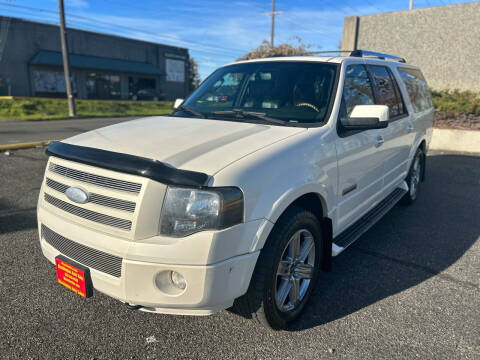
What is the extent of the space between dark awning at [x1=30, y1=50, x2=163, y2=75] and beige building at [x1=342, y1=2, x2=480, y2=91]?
28929mm

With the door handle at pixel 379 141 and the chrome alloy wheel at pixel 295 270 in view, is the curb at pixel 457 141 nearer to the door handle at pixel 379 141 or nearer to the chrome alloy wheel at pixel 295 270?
the door handle at pixel 379 141

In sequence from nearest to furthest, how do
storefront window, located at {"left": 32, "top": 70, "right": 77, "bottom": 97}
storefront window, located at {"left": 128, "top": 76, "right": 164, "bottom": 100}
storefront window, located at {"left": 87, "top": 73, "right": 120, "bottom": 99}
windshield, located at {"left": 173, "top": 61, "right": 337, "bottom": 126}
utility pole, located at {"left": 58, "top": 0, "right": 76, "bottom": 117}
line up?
windshield, located at {"left": 173, "top": 61, "right": 337, "bottom": 126} → utility pole, located at {"left": 58, "top": 0, "right": 76, "bottom": 117} → storefront window, located at {"left": 32, "top": 70, "right": 77, "bottom": 97} → storefront window, located at {"left": 87, "top": 73, "right": 120, "bottom": 99} → storefront window, located at {"left": 128, "top": 76, "right": 164, "bottom": 100}

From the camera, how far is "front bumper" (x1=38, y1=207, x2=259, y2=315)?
2.06 metres

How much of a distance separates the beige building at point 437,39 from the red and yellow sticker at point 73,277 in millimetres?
13014

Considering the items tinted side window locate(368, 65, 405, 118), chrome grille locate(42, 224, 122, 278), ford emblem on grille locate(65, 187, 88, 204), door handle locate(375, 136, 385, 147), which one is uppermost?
tinted side window locate(368, 65, 405, 118)

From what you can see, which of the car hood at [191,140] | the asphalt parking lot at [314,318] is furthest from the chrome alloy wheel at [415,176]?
the car hood at [191,140]

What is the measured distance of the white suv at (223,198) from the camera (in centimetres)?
207

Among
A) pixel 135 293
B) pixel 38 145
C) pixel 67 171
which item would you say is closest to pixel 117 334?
pixel 135 293

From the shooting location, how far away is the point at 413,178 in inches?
221

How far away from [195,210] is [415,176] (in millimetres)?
4678

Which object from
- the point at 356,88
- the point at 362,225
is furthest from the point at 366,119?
the point at 362,225

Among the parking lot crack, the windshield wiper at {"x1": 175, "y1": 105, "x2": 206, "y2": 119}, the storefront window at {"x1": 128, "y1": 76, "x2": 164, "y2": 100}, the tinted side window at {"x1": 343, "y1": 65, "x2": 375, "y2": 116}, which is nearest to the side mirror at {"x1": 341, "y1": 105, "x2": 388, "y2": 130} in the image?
the tinted side window at {"x1": 343, "y1": 65, "x2": 375, "y2": 116}

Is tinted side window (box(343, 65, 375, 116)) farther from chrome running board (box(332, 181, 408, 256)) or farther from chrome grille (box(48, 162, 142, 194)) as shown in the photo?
chrome grille (box(48, 162, 142, 194))

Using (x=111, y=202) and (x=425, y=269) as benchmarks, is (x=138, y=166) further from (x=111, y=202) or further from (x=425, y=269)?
(x=425, y=269)
